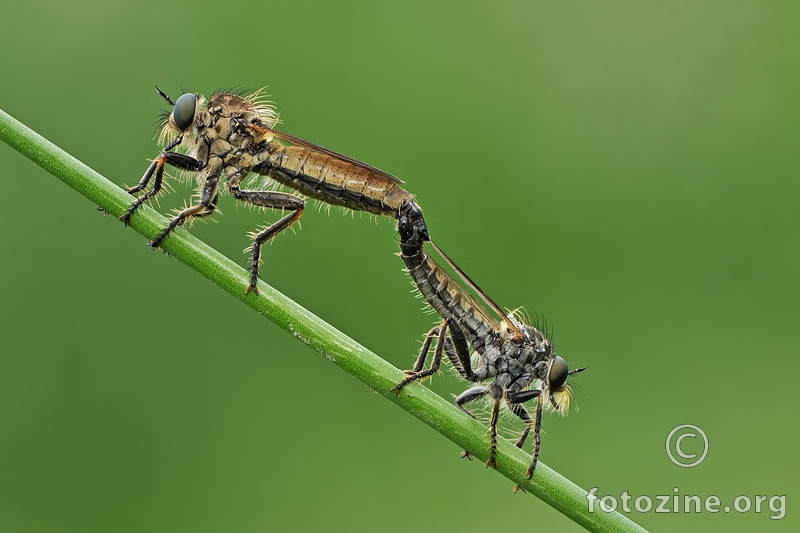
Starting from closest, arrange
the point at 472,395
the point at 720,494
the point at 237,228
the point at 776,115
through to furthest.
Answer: the point at 472,395 < the point at 720,494 < the point at 237,228 < the point at 776,115

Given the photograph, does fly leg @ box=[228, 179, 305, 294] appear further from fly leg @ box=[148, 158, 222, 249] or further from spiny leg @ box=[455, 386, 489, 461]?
spiny leg @ box=[455, 386, 489, 461]

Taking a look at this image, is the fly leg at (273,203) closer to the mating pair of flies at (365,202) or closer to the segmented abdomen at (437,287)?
the mating pair of flies at (365,202)

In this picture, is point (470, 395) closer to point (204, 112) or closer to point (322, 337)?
point (322, 337)

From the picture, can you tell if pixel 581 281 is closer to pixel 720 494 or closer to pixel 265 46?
pixel 720 494

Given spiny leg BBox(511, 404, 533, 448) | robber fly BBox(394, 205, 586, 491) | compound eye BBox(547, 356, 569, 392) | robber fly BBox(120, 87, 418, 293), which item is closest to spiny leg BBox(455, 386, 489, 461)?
robber fly BBox(394, 205, 586, 491)

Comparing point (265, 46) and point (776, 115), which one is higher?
point (776, 115)

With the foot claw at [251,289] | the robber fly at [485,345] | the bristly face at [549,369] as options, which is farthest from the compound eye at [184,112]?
the bristly face at [549,369]

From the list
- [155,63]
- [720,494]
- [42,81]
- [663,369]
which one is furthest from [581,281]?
[42,81]
